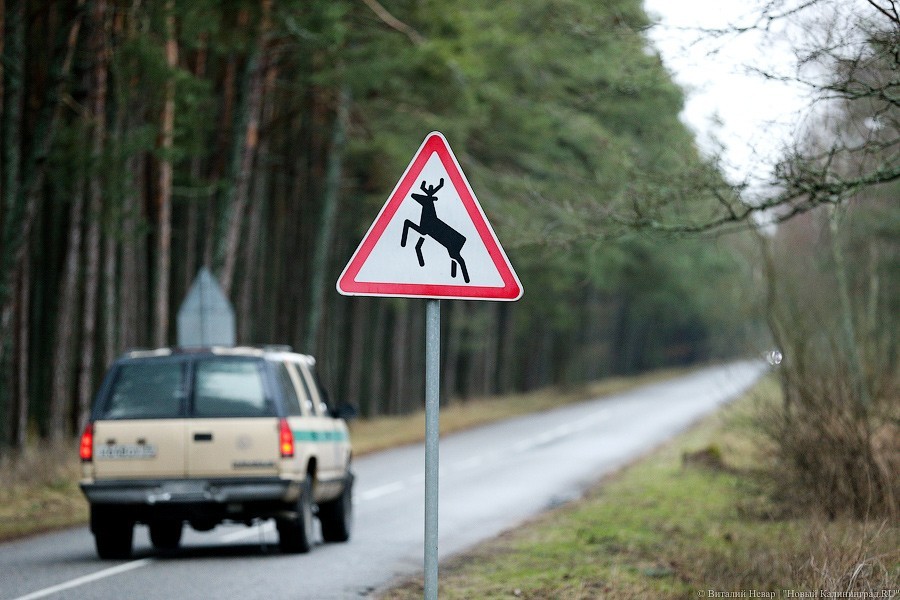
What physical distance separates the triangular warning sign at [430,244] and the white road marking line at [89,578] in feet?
16.9

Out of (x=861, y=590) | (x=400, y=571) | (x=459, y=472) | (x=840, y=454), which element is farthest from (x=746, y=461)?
(x=861, y=590)

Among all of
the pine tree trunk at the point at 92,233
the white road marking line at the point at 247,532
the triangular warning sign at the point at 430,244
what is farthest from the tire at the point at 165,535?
the triangular warning sign at the point at 430,244

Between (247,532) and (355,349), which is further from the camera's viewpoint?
(355,349)

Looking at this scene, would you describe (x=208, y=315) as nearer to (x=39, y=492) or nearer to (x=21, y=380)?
(x=21, y=380)

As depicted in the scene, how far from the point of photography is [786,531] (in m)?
12.2

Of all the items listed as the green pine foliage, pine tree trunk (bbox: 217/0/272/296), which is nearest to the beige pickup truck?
the green pine foliage

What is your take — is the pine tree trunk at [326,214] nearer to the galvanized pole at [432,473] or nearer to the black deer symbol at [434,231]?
the black deer symbol at [434,231]

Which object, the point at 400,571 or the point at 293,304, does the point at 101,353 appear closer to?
the point at 293,304

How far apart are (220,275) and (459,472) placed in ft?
18.8

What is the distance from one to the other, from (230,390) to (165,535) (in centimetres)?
271

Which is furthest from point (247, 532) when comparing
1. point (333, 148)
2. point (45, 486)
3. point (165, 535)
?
point (333, 148)

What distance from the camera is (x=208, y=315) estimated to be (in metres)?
22.1

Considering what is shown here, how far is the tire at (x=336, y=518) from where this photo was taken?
586 inches

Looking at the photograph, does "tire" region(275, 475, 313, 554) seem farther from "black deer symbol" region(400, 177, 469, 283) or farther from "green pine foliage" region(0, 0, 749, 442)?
"black deer symbol" region(400, 177, 469, 283)
